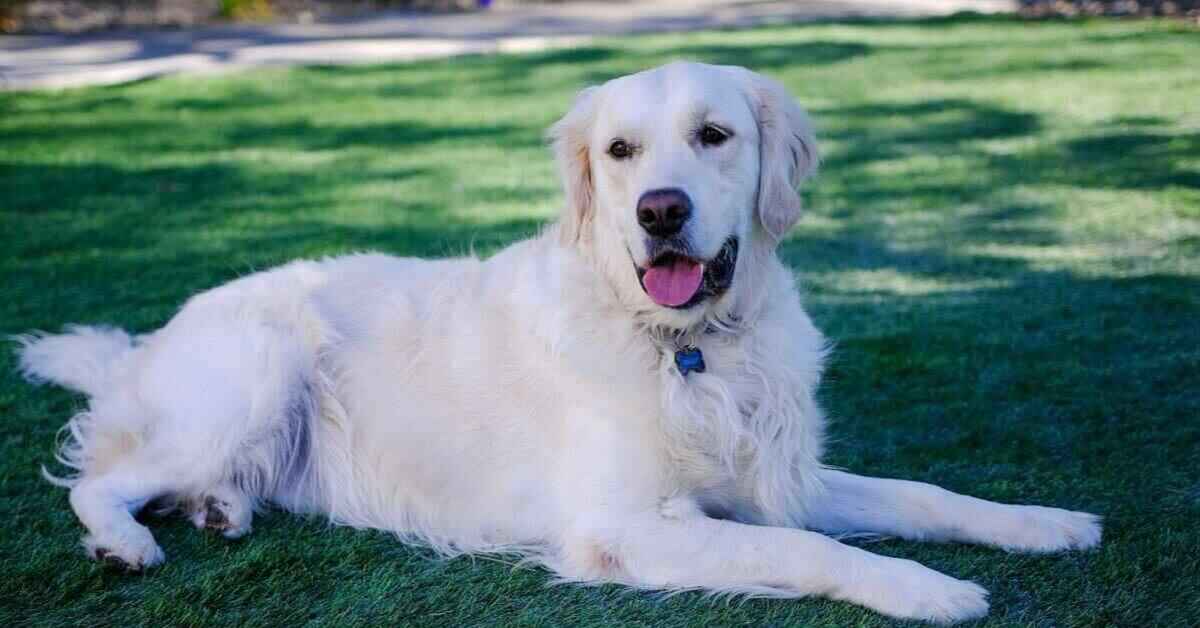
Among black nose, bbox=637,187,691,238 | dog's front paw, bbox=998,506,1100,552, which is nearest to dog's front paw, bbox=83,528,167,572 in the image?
black nose, bbox=637,187,691,238

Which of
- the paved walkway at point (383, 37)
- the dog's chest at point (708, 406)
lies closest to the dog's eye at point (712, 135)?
the dog's chest at point (708, 406)

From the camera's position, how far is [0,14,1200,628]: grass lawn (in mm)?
3236

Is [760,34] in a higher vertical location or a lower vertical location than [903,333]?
higher

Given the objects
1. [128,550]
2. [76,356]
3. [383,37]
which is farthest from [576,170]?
[383,37]

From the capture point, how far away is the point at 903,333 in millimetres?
5305

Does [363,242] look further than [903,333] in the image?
Yes

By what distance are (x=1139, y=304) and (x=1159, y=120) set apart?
173 inches

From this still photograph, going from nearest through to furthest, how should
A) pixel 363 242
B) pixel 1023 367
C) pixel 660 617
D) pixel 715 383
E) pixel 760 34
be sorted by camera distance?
pixel 660 617
pixel 715 383
pixel 1023 367
pixel 363 242
pixel 760 34

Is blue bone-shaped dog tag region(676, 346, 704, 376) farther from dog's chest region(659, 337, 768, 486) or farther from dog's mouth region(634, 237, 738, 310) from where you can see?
dog's mouth region(634, 237, 738, 310)

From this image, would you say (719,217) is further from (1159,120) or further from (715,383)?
(1159,120)

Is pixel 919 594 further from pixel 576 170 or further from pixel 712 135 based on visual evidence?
pixel 576 170

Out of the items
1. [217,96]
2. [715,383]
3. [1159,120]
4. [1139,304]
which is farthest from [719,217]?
[217,96]

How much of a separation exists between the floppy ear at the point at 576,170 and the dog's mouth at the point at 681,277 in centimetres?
30

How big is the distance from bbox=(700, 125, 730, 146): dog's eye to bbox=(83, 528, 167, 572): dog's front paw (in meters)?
1.92
